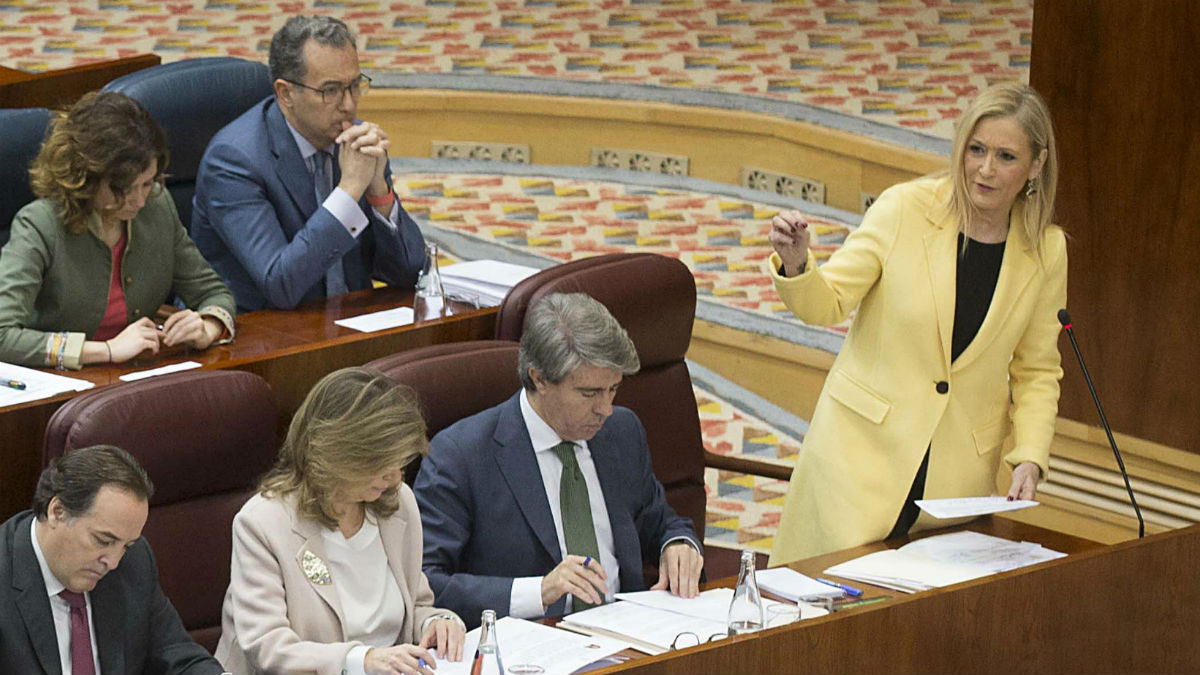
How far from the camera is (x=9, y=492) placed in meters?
2.51

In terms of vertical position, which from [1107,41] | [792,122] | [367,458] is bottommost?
[792,122]

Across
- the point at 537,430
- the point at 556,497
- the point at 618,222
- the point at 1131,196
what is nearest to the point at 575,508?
the point at 556,497

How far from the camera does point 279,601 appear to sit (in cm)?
221

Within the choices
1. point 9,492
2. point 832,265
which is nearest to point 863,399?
point 832,265

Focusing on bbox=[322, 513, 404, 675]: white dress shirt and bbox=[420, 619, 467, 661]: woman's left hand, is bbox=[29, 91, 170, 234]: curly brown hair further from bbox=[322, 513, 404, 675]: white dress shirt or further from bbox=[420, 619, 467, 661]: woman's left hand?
bbox=[420, 619, 467, 661]: woman's left hand

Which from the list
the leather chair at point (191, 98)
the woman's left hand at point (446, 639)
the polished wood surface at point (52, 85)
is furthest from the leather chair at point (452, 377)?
the polished wood surface at point (52, 85)

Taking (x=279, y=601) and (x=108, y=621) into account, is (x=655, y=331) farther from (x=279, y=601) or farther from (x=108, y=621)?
(x=108, y=621)

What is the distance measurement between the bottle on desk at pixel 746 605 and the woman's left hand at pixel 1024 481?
590 millimetres

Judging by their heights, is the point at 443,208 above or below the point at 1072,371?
below

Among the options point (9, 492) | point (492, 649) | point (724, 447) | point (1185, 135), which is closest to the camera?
point (492, 649)

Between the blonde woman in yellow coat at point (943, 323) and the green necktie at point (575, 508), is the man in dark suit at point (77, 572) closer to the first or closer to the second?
the green necktie at point (575, 508)

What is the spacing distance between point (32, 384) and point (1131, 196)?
6.47 ft

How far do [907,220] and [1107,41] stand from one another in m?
0.68

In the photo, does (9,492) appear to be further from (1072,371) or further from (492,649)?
(1072,371)
